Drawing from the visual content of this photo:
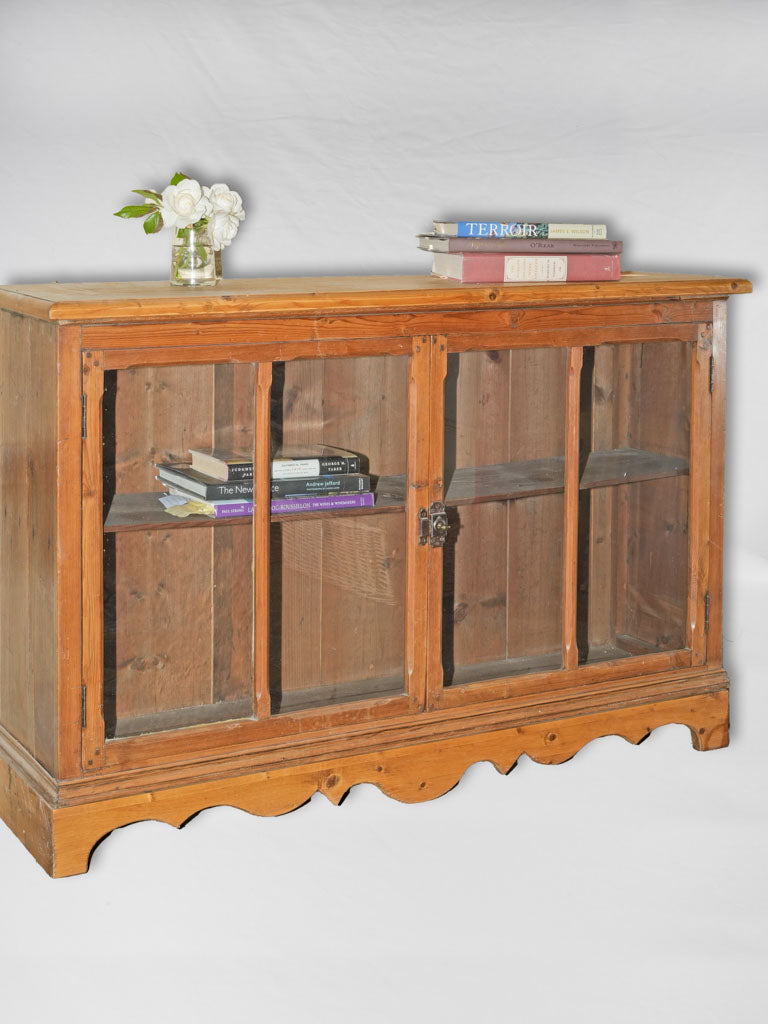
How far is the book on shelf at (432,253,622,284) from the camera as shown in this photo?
342 centimetres

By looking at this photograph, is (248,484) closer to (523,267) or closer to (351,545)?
(351,545)

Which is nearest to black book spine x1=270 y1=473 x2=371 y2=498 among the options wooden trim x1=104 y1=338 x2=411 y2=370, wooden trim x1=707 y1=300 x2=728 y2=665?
wooden trim x1=104 y1=338 x2=411 y2=370

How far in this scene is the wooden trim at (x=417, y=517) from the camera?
10.6 feet

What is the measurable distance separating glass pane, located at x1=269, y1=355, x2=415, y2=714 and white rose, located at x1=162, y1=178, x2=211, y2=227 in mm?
360

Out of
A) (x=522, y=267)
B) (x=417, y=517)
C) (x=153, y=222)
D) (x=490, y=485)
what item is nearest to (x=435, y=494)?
(x=417, y=517)

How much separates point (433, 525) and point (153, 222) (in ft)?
2.68

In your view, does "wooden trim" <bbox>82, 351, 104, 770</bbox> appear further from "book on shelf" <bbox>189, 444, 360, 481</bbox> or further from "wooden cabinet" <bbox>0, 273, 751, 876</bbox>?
"book on shelf" <bbox>189, 444, 360, 481</bbox>

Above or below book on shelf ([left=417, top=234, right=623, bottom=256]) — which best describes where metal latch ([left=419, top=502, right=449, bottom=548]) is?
below

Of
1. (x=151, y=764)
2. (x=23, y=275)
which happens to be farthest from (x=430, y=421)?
(x=23, y=275)

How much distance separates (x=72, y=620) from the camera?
2.96 metres

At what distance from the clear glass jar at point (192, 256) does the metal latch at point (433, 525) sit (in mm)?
626

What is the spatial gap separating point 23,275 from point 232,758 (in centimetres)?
133

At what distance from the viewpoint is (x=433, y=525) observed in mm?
3318

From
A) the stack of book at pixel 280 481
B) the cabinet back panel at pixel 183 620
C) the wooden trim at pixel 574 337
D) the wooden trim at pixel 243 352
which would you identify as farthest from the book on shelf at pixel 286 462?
the wooden trim at pixel 574 337
